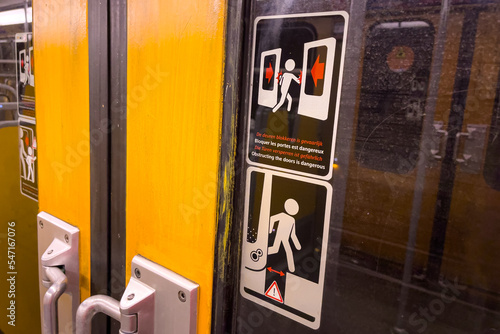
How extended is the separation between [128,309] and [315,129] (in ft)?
1.66

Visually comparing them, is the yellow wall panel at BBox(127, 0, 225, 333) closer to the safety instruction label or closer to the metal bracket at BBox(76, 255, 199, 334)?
the metal bracket at BBox(76, 255, 199, 334)

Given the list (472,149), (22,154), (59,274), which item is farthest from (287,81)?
(22,154)

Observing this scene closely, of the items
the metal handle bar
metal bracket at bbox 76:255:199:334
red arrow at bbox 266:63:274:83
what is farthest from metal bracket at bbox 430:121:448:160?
the metal handle bar

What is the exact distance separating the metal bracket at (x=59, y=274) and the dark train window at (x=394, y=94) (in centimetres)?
78

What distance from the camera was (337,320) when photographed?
61cm

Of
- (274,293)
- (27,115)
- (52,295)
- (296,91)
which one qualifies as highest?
(296,91)

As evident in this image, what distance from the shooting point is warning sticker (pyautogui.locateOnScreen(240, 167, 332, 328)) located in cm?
61

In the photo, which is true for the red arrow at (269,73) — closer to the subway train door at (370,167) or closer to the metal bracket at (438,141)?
the subway train door at (370,167)

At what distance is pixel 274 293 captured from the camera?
2.22 ft

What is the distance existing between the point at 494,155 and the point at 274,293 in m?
0.40

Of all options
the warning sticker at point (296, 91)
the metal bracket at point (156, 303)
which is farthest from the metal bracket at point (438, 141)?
the metal bracket at point (156, 303)

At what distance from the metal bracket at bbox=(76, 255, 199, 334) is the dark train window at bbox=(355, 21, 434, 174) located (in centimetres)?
41

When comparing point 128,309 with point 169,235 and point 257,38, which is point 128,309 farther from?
point 257,38

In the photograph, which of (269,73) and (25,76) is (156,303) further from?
(25,76)
